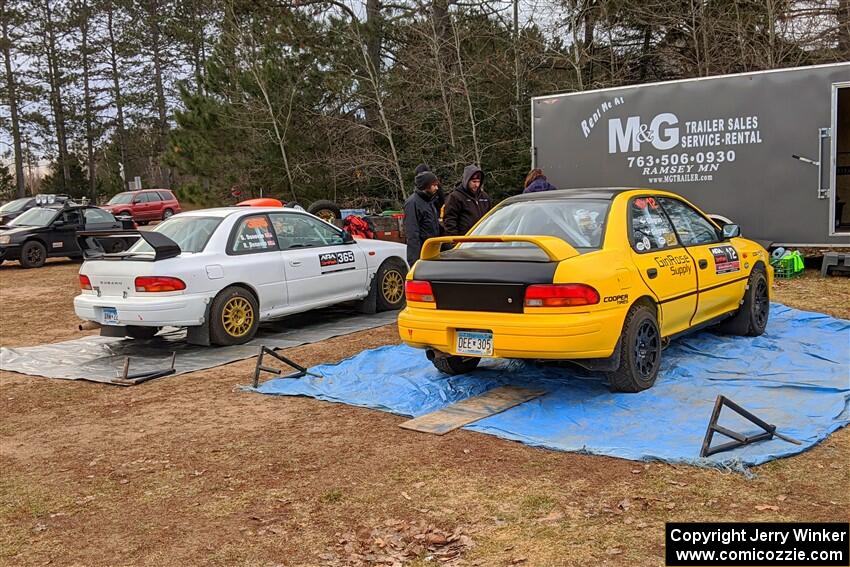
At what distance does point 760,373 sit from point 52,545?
17.0 feet

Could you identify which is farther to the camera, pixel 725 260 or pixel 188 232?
pixel 188 232

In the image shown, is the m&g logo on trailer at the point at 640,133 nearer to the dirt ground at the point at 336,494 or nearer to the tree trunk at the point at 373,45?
the dirt ground at the point at 336,494

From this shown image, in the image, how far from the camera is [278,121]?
2495 centimetres

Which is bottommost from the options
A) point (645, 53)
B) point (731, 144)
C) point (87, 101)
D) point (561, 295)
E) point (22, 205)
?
point (561, 295)

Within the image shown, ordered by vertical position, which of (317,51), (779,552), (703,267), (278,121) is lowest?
(779,552)

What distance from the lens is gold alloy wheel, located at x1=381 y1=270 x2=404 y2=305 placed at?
10141 mm

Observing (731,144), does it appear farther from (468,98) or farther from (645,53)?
(645,53)

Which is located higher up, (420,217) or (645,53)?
(645,53)

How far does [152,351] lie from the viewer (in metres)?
8.34

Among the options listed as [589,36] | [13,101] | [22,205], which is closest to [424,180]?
[589,36]

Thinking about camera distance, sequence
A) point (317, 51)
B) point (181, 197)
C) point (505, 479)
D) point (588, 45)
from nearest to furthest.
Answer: point (505, 479), point (588, 45), point (317, 51), point (181, 197)

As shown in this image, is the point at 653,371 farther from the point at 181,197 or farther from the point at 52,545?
the point at 181,197

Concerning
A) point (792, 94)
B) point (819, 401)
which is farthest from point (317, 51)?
point (819, 401)

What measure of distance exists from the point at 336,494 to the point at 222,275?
4.36 metres
